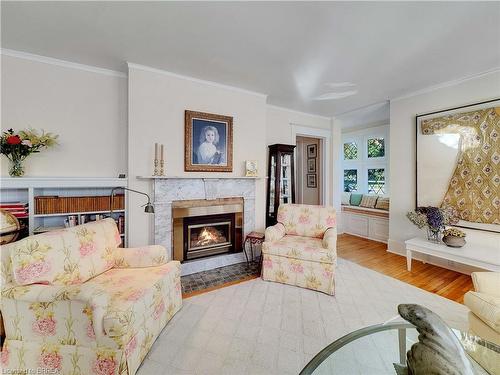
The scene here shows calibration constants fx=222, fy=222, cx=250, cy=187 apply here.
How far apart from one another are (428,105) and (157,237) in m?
4.27

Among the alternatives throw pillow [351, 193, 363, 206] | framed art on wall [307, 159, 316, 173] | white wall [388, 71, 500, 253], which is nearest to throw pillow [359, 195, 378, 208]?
throw pillow [351, 193, 363, 206]

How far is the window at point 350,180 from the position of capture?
5703 mm

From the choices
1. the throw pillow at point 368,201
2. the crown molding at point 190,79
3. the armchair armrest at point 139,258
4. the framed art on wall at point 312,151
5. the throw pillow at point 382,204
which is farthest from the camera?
the framed art on wall at point 312,151

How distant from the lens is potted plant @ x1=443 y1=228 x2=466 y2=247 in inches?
106

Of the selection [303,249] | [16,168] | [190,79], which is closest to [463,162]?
[303,249]

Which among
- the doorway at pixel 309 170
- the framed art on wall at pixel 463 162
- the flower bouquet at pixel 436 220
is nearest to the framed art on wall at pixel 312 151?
the doorway at pixel 309 170

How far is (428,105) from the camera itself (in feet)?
10.9

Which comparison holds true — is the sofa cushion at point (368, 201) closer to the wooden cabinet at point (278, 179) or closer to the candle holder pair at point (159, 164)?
the wooden cabinet at point (278, 179)

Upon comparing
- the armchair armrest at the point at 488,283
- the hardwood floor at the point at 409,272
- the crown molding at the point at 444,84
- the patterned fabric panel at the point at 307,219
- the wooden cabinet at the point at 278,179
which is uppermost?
the crown molding at the point at 444,84

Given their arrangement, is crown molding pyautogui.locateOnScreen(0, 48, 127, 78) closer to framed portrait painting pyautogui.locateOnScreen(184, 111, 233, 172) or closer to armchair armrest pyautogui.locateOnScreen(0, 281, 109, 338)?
framed portrait painting pyautogui.locateOnScreen(184, 111, 233, 172)

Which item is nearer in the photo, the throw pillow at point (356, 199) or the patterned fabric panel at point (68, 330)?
the patterned fabric panel at point (68, 330)

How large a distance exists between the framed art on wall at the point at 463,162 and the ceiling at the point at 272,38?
56 cm

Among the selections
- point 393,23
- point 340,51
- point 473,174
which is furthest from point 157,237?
point 473,174

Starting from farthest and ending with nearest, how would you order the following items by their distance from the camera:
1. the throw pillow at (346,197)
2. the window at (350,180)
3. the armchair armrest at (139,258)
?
the throw pillow at (346,197)
the window at (350,180)
the armchair armrest at (139,258)
